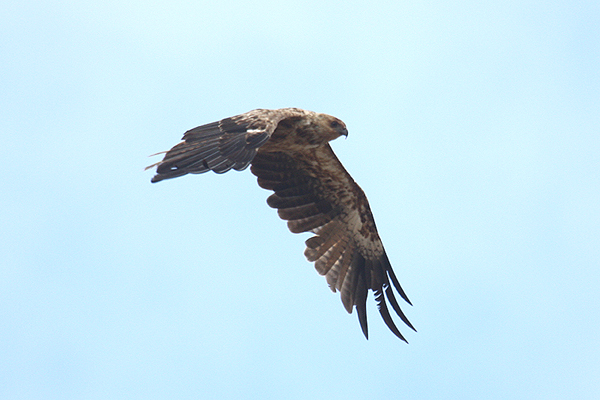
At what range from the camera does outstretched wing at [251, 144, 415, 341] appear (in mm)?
12820

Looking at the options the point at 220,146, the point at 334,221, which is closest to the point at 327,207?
the point at 334,221

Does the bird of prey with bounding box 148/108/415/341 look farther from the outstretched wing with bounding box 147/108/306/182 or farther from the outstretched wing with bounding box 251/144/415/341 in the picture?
the outstretched wing with bounding box 147/108/306/182

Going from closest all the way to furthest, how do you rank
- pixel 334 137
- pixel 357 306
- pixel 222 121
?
pixel 222 121, pixel 334 137, pixel 357 306

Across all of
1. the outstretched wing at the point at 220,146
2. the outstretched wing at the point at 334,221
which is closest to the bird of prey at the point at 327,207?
the outstretched wing at the point at 334,221

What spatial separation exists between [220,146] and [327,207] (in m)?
3.80

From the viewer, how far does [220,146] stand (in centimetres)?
979

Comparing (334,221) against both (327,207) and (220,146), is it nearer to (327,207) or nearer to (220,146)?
(327,207)

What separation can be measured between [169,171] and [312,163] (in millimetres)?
4055

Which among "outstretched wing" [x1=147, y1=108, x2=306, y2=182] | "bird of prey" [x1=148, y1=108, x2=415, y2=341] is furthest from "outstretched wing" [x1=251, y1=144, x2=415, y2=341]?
"outstretched wing" [x1=147, y1=108, x2=306, y2=182]

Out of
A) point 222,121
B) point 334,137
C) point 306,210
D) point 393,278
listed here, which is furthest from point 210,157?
point 393,278

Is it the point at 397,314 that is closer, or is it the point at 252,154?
the point at 252,154

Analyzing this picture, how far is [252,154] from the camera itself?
9.62m

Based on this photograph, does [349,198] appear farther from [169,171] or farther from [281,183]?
[169,171]

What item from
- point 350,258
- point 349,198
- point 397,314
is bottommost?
point 397,314
